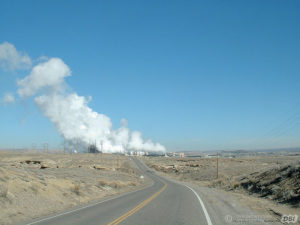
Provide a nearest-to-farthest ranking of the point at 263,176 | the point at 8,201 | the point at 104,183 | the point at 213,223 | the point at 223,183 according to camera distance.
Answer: the point at 213,223 < the point at 8,201 < the point at 263,176 < the point at 104,183 < the point at 223,183

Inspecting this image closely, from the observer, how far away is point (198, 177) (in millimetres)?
63281

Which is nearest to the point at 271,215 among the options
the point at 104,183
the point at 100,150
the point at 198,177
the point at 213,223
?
the point at 213,223

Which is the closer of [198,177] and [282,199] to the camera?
[282,199]

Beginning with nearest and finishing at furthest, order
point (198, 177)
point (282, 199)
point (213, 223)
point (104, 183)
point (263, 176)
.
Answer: point (213, 223), point (282, 199), point (263, 176), point (104, 183), point (198, 177)

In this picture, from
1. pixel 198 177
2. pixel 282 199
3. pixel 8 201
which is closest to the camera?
pixel 8 201

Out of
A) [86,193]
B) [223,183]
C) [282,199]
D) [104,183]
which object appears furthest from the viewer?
[223,183]

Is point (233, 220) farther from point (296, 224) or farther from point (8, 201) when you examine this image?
point (8, 201)

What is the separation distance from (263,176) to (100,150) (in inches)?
6145

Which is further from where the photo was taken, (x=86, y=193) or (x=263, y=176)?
(x=263, y=176)

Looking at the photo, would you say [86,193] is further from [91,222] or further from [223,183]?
[223,183]

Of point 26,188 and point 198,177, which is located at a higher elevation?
point 26,188

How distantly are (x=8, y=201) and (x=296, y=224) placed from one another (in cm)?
1449

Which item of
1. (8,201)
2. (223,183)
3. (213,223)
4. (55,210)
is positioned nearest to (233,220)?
(213,223)

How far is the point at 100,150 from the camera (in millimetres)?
179500
